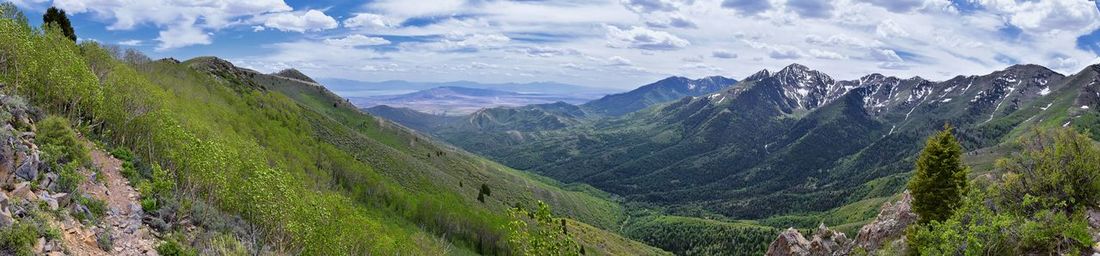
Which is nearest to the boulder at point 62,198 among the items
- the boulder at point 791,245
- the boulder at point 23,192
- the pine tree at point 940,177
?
the boulder at point 23,192

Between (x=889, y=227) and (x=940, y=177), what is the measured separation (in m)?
17.9

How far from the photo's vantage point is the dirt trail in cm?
3033

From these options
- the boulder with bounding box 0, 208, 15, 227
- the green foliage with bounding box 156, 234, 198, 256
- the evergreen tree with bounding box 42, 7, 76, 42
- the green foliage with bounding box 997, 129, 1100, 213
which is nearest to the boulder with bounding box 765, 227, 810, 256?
the green foliage with bounding box 997, 129, 1100, 213

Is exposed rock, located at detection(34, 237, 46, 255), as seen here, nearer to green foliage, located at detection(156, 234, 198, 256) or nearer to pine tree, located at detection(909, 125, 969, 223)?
green foliage, located at detection(156, 234, 198, 256)

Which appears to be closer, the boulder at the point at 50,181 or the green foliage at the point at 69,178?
the boulder at the point at 50,181

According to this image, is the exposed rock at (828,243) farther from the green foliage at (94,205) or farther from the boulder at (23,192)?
the boulder at (23,192)

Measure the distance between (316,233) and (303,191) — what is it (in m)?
15.5

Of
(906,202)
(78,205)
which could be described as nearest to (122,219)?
(78,205)

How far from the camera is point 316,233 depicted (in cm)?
4853

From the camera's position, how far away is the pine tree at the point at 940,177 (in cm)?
5478

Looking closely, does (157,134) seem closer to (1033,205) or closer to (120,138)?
(120,138)

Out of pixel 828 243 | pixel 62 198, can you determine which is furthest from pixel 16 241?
pixel 828 243

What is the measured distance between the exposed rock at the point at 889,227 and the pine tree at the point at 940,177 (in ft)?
27.6

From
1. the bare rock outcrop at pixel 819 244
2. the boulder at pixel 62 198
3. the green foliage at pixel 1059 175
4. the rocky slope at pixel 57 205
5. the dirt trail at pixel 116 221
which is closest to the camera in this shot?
the rocky slope at pixel 57 205
